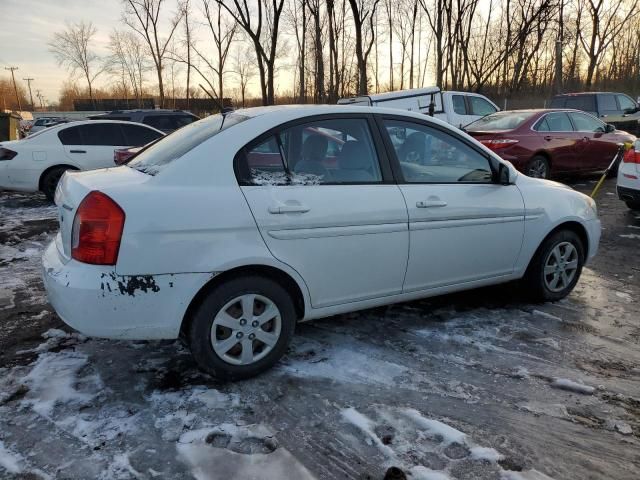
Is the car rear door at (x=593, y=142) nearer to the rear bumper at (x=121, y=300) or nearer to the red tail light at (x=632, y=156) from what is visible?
the red tail light at (x=632, y=156)

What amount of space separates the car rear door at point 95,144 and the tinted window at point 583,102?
12314 mm

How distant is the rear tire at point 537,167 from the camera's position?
9.44 m

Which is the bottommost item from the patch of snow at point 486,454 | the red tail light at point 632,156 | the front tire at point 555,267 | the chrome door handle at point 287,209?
the patch of snow at point 486,454

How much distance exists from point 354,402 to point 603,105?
14951 mm

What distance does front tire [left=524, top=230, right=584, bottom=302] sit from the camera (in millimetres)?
4156

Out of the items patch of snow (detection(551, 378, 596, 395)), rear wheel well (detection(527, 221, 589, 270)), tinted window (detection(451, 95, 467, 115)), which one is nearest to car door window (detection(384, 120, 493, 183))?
rear wheel well (detection(527, 221, 589, 270))

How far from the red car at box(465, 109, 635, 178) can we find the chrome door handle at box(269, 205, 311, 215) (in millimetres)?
7228

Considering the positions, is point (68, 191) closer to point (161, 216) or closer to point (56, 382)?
point (161, 216)

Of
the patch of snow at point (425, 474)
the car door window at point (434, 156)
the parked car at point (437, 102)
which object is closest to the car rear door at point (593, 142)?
the parked car at point (437, 102)

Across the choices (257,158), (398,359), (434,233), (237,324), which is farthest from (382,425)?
(257,158)

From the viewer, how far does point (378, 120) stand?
11.2ft

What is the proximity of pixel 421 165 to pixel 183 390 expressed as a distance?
2169 millimetres

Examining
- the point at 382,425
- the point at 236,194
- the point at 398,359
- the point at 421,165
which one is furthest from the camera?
the point at 421,165

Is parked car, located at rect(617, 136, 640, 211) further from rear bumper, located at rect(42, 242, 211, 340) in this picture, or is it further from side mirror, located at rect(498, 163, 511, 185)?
rear bumper, located at rect(42, 242, 211, 340)
